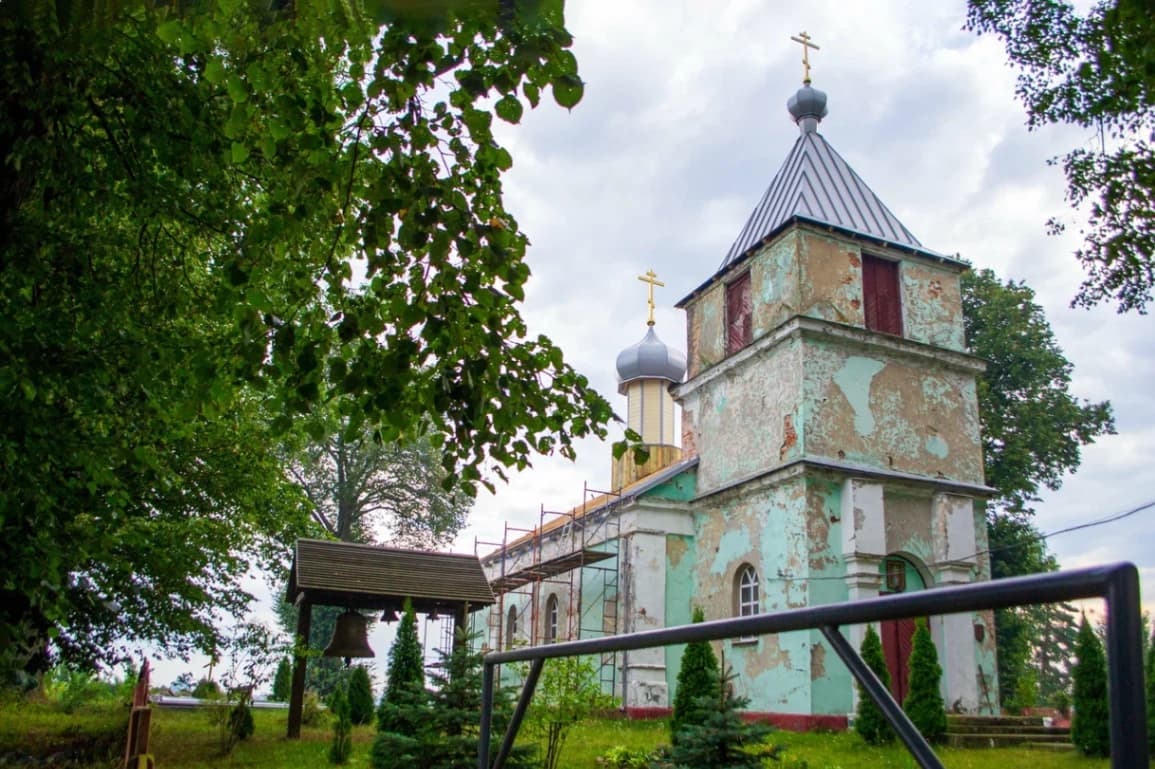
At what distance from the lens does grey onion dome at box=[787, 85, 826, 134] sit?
74.2 ft

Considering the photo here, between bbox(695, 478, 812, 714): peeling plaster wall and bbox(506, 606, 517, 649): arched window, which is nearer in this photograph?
bbox(695, 478, 812, 714): peeling plaster wall

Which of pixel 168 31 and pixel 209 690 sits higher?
pixel 168 31

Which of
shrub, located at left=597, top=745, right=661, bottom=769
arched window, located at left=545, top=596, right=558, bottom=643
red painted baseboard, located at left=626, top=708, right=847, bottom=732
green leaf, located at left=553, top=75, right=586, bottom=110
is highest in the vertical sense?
green leaf, located at left=553, top=75, right=586, bottom=110

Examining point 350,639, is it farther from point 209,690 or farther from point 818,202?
point 818,202

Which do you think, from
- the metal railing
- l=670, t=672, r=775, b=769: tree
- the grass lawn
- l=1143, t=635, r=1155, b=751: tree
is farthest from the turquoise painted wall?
the metal railing

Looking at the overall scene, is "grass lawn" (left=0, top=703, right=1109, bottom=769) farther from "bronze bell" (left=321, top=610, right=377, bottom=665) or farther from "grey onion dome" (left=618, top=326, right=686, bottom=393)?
"grey onion dome" (left=618, top=326, right=686, bottom=393)

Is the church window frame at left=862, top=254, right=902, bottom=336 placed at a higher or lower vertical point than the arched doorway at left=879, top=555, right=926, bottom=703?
higher

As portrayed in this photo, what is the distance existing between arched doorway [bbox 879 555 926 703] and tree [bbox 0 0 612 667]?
12449mm

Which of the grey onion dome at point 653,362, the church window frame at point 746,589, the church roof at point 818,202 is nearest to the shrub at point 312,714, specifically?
the church window frame at point 746,589

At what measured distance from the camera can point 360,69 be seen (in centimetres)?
438

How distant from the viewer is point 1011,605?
1.31 m

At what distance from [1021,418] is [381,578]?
56.4 ft

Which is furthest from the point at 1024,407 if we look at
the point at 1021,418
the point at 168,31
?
the point at 168,31

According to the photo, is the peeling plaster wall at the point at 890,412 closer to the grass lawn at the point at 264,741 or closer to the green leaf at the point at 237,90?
the grass lawn at the point at 264,741
